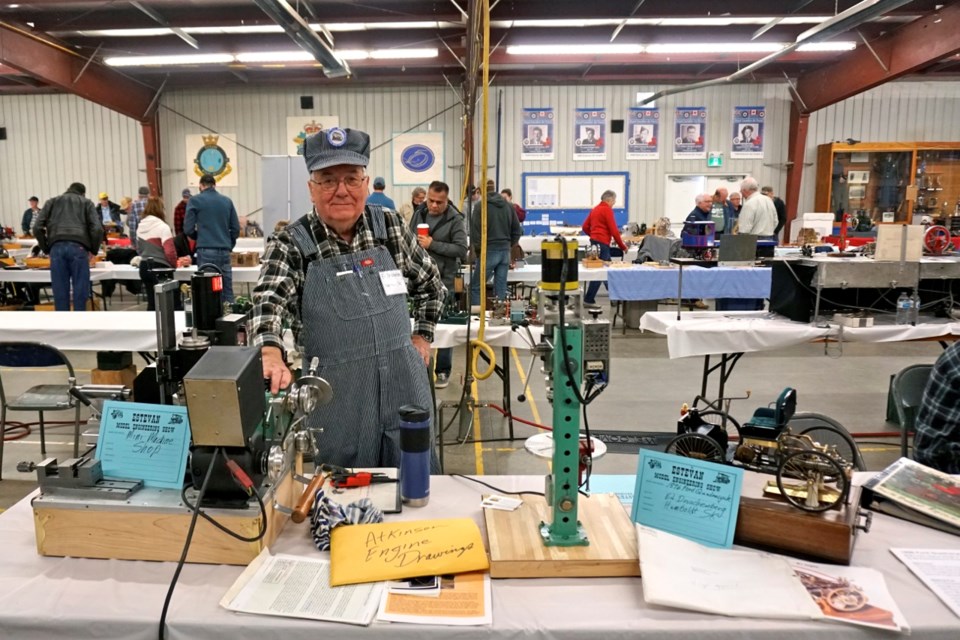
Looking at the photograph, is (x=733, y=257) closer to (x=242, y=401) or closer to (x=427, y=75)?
(x=242, y=401)

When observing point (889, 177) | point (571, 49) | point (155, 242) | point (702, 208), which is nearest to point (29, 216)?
point (155, 242)

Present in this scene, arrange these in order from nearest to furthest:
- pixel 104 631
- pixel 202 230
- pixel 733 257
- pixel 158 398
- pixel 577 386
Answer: pixel 104 631 < pixel 577 386 < pixel 158 398 < pixel 733 257 < pixel 202 230

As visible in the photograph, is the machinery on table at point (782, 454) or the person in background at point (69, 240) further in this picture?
the person in background at point (69, 240)

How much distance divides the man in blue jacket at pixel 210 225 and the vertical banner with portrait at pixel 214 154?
620 cm

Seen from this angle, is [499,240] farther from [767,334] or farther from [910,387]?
[910,387]

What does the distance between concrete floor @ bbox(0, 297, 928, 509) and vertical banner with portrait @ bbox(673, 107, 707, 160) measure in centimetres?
641

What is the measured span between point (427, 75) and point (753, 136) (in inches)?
231

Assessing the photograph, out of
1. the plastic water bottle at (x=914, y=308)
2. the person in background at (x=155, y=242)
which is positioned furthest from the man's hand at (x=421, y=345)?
the person in background at (x=155, y=242)

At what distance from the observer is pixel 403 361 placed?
1.89 meters

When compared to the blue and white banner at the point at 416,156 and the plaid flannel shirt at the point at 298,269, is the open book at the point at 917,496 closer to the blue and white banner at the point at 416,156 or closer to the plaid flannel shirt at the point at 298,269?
the plaid flannel shirt at the point at 298,269

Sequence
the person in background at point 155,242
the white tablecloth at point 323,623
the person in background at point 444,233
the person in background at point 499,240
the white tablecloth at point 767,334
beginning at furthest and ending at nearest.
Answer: the person in background at point 155,242 < the person in background at point 499,240 < the person in background at point 444,233 < the white tablecloth at point 767,334 < the white tablecloth at point 323,623

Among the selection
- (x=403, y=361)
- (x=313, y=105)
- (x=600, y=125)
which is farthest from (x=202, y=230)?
(x=600, y=125)

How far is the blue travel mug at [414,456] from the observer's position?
57.7 inches

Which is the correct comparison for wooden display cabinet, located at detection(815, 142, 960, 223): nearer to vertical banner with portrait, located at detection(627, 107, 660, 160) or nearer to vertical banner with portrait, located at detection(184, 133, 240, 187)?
vertical banner with portrait, located at detection(627, 107, 660, 160)
